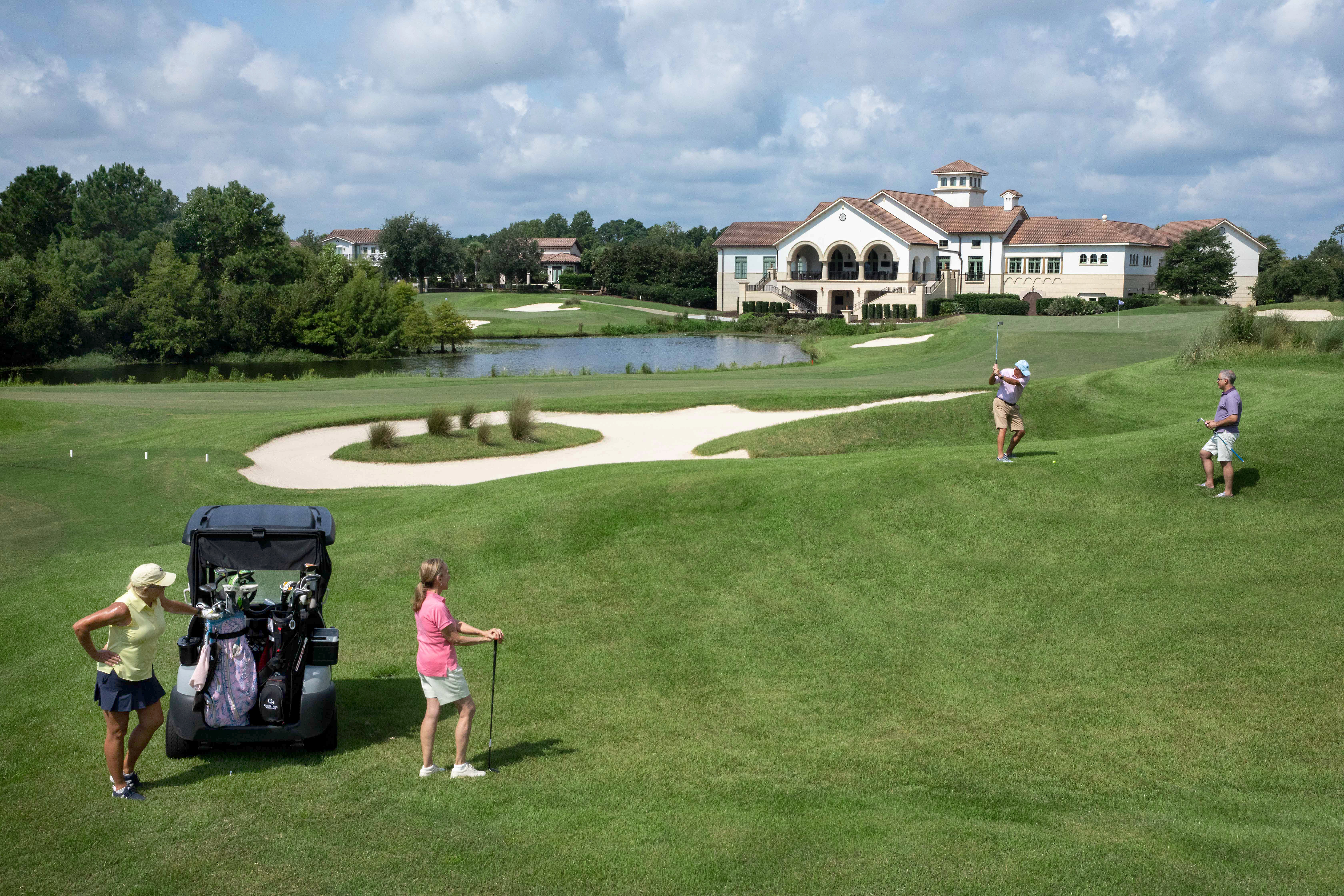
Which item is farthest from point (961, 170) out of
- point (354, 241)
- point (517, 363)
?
point (354, 241)

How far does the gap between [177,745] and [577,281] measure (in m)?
136

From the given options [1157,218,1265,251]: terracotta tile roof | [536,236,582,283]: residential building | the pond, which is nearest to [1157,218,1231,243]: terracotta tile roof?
[1157,218,1265,251]: terracotta tile roof

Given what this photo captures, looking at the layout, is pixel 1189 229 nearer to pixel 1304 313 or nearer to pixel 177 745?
pixel 1304 313

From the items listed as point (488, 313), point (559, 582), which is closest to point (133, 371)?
point (488, 313)

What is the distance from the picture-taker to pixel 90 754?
8430mm

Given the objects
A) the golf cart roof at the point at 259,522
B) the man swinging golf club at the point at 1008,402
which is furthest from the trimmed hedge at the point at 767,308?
the golf cart roof at the point at 259,522

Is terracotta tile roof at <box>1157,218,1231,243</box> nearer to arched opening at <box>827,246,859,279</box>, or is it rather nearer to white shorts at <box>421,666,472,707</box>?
arched opening at <box>827,246,859,279</box>

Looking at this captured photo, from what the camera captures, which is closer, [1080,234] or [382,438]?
[382,438]

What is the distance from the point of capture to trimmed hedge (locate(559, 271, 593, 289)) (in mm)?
141375

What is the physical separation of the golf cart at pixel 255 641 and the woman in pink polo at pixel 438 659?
80 centimetres

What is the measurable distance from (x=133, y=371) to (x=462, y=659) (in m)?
64.8

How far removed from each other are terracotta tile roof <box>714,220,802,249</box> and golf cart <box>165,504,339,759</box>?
319 ft

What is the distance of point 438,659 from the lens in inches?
321

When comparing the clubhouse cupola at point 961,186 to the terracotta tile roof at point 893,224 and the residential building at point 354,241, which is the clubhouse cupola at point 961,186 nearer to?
the terracotta tile roof at point 893,224
